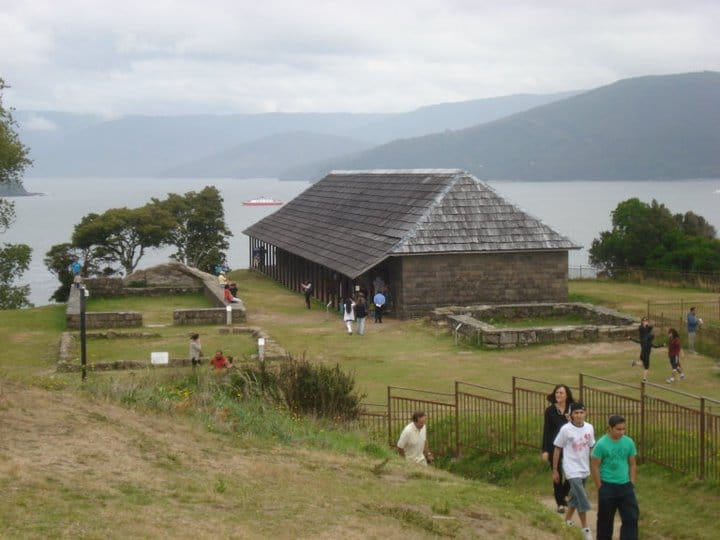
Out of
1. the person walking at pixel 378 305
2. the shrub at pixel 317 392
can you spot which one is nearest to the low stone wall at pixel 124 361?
the person walking at pixel 378 305

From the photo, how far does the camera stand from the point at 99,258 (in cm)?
5772

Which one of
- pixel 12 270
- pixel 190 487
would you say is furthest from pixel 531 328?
pixel 12 270

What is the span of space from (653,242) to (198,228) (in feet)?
85.2

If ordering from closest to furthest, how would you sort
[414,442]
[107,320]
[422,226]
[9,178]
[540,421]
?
[414,442]
[540,421]
[107,320]
[422,226]
[9,178]

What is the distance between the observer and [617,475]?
10.5 metres

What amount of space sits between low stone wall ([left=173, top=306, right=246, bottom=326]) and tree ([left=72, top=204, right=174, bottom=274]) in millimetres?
26038

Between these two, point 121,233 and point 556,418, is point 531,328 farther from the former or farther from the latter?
point 121,233

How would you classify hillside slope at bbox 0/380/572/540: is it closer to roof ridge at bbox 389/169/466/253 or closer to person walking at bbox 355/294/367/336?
person walking at bbox 355/294/367/336

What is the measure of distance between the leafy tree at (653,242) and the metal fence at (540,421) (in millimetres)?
28146

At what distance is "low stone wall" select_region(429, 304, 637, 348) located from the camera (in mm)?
26109

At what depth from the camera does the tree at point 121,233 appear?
5672cm

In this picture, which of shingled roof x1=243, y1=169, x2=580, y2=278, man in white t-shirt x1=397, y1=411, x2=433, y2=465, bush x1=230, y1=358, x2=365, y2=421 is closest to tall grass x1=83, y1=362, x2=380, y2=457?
bush x1=230, y1=358, x2=365, y2=421

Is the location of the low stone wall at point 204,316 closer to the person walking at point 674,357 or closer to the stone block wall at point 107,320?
the stone block wall at point 107,320

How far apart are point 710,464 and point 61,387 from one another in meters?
8.47
